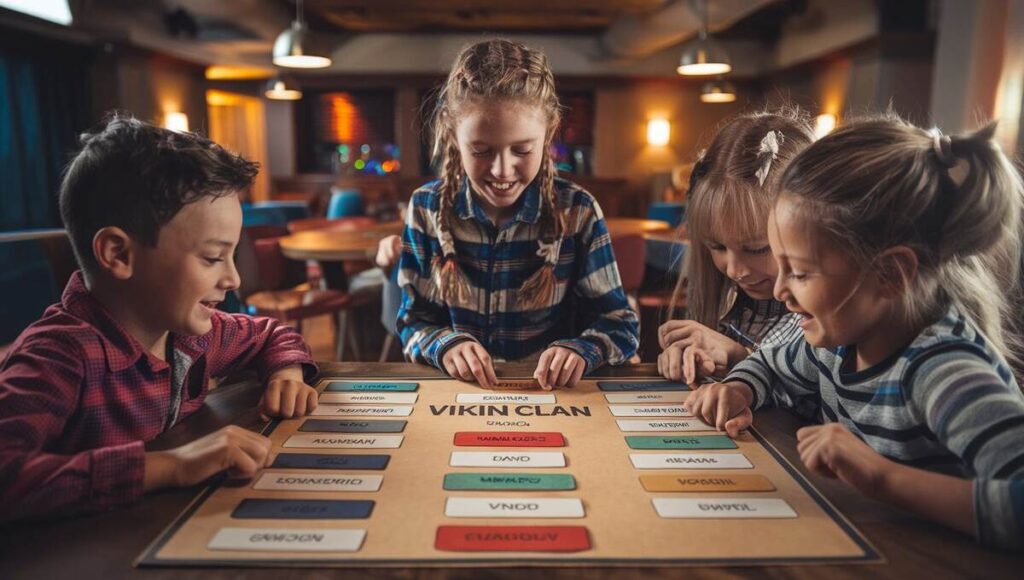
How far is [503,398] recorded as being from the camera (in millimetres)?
1089

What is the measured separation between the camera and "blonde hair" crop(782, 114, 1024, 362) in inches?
30.5

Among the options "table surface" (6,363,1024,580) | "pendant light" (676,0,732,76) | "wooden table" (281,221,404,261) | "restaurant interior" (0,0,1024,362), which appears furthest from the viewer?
"pendant light" (676,0,732,76)

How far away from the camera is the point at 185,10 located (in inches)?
324

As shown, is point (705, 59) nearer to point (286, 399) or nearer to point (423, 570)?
point (286, 399)

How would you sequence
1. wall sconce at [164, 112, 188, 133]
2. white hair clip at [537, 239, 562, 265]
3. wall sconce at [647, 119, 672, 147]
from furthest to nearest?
wall sconce at [647, 119, 672, 147] → wall sconce at [164, 112, 188, 133] → white hair clip at [537, 239, 562, 265]

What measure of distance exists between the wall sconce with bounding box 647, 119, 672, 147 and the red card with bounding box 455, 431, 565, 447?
10.7 m

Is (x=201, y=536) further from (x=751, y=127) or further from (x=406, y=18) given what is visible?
(x=406, y=18)

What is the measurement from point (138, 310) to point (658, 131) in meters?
10.8

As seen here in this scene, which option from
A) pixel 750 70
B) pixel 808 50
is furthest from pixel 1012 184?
pixel 750 70

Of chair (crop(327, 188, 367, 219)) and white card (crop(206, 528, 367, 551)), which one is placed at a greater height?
chair (crop(327, 188, 367, 219))

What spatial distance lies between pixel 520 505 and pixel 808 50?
10.3 m

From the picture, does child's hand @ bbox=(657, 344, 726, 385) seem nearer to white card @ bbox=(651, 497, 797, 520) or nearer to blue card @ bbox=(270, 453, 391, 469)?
white card @ bbox=(651, 497, 797, 520)

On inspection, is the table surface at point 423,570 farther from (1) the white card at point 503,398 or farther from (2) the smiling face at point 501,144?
(2) the smiling face at point 501,144

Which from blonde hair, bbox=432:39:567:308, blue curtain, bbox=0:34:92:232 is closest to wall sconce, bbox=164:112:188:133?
blue curtain, bbox=0:34:92:232
